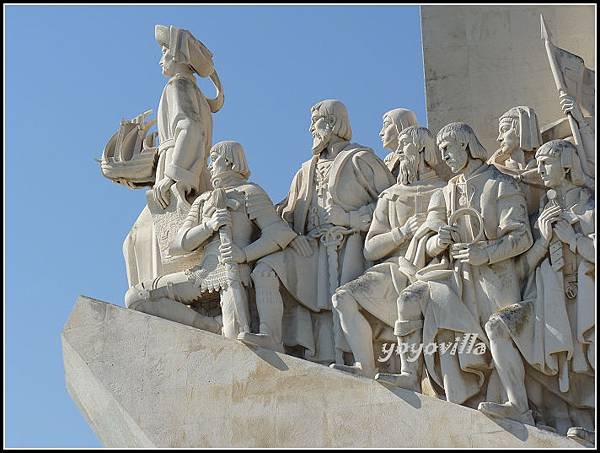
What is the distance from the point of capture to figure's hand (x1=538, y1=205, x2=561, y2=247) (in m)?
11.4

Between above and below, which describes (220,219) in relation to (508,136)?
below

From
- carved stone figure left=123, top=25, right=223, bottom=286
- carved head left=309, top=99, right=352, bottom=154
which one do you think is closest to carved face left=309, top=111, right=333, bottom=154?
carved head left=309, top=99, right=352, bottom=154

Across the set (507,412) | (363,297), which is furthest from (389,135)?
(507,412)

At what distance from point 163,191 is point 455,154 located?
239 cm

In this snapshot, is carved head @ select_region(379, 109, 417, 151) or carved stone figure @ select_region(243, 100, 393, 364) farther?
carved head @ select_region(379, 109, 417, 151)

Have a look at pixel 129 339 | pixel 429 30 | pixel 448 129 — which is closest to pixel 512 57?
pixel 429 30

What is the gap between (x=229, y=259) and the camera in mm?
12031

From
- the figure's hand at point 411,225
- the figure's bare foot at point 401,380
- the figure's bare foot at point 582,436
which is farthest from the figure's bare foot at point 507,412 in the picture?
the figure's hand at point 411,225

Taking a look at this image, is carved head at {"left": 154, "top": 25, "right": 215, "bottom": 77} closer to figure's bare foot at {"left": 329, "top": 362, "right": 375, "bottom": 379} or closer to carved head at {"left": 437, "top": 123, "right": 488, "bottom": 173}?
carved head at {"left": 437, "top": 123, "right": 488, "bottom": 173}

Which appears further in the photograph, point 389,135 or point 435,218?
point 389,135

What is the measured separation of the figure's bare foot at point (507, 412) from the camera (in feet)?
35.4

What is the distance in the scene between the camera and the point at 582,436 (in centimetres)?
1064

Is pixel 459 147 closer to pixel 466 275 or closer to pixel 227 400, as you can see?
pixel 466 275

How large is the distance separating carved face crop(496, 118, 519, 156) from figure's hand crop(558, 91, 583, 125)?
412mm
